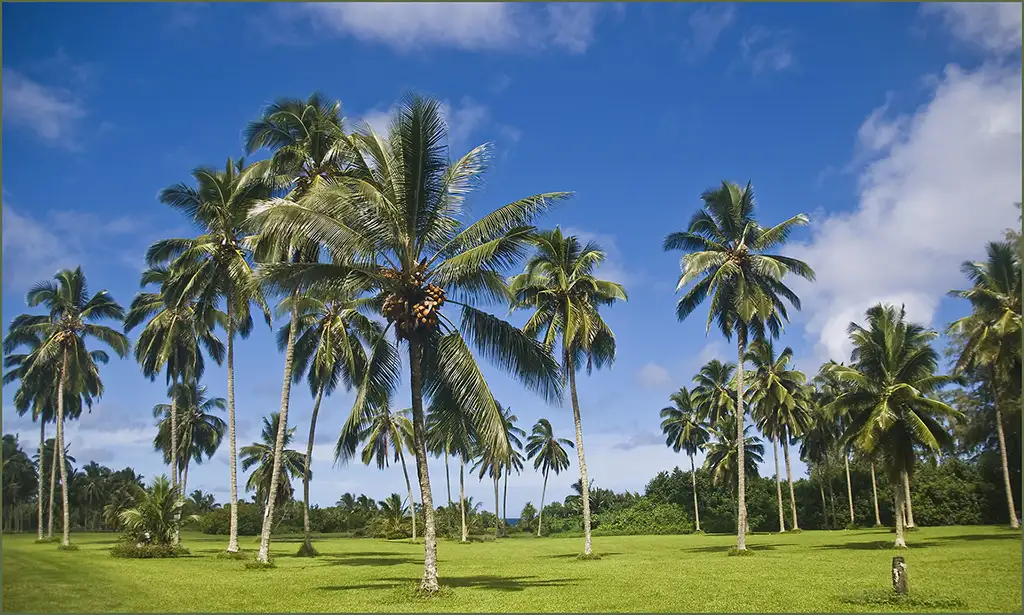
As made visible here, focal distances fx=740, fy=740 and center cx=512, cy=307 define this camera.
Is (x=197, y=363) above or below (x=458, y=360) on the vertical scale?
above

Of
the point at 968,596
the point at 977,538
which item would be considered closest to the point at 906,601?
the point at 968,596

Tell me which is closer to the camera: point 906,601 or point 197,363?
point 906,601

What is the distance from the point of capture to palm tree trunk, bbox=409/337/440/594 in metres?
17.7

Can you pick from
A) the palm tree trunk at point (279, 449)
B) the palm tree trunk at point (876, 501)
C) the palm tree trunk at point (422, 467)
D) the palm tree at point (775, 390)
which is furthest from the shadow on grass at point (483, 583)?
the palm tree trunk at point (876, 501)

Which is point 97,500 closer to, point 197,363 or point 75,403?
point 75,403

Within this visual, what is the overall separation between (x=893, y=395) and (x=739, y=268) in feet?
27.9

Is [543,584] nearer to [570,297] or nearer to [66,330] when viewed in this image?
[570,297]

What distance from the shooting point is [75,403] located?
52.4 m

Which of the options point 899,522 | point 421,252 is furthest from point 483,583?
point 899,522

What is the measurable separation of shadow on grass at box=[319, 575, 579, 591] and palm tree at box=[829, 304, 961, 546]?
16897mm

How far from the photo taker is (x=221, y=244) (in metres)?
30.8

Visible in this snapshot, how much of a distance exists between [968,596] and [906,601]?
1979 mm

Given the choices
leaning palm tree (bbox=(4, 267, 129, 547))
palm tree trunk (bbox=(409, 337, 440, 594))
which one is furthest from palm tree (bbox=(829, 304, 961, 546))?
leaning palm tree (bbox=(4, 267, 129, 547))

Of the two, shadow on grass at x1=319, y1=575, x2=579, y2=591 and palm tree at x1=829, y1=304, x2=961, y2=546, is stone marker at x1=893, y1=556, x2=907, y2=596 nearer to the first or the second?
shadow on grass at x1=319, y1=575, x2=579, y2=591
